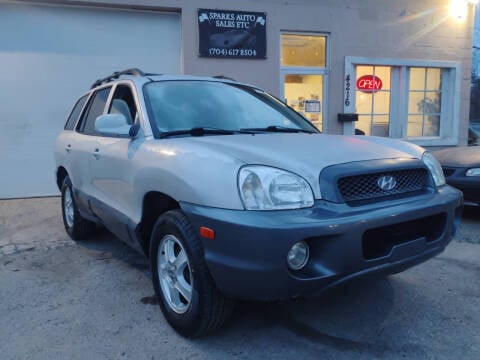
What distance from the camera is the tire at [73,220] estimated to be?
4.74 metres

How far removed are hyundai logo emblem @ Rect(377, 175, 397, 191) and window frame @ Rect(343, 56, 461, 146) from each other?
21.2ft

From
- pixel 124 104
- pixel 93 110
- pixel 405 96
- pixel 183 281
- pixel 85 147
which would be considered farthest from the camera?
pixel 405 96

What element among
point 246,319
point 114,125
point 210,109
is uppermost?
point 210,109

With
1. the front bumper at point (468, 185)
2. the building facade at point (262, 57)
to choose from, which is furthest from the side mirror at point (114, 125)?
the building facade at point (262, 57)

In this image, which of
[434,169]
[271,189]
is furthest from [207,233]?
[434,169]

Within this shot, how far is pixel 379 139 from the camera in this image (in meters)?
3.15

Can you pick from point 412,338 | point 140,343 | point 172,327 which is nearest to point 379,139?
point 412,338

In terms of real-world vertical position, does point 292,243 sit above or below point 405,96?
below

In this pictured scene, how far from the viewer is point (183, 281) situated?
2688 mm

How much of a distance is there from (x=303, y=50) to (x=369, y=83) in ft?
5.41

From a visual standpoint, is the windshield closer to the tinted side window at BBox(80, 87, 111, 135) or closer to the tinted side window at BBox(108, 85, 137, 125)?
the tinted side window at BBox(108, 85, 137, 125)

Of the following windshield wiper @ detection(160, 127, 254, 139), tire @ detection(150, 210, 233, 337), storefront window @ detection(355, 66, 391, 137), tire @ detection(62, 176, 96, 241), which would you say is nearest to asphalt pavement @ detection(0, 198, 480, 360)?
tire @ detection(150, 210, 233, 337)

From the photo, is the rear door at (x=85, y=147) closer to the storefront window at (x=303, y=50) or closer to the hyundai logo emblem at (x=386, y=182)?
the hyundai logo emblem at (x=386, y=182)

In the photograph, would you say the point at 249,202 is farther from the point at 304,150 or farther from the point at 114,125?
the point at 114,125
